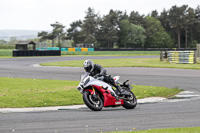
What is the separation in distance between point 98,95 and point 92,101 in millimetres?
272

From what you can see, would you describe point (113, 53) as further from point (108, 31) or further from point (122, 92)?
point (122, 92)

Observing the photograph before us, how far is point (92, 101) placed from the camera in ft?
35.4

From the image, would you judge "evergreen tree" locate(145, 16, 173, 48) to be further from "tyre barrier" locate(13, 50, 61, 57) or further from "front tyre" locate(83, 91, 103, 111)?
"front tyre" locate(83, 91, 103, 111)

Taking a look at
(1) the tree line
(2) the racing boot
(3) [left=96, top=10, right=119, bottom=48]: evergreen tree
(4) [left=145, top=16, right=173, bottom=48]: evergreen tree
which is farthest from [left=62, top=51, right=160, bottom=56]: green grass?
(2) the racing boot

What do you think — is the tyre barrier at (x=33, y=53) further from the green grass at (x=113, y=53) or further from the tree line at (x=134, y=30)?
the tree line at (x=134, y=30)

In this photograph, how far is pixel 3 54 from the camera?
60.1 metres

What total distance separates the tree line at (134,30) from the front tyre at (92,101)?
89512mm

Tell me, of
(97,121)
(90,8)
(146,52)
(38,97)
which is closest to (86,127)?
(97,121)

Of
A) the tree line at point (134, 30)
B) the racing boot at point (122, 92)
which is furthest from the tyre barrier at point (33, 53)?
the racing boot at point (122, 92)

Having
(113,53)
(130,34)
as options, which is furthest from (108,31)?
(113,53)

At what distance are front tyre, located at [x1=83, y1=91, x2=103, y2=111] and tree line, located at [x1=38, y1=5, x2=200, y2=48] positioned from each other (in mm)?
89512

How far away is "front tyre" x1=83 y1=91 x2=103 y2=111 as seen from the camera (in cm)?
1065

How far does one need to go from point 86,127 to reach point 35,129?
114cm

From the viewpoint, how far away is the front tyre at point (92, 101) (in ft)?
34.9
